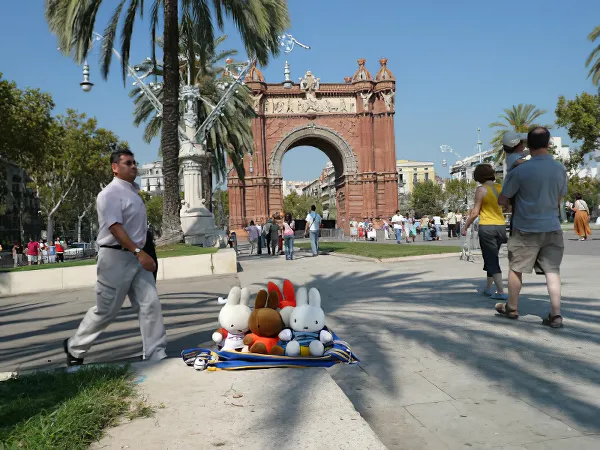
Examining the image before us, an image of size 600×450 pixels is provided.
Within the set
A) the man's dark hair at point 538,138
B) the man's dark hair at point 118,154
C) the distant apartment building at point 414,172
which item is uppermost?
the distant apartment building at point 414,172

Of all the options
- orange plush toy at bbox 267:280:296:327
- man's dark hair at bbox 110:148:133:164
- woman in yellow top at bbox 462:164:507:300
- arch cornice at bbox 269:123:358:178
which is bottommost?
orange plush toy at bbox 267:280:296:327

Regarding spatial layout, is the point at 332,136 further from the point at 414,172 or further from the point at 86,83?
the point at 414,172

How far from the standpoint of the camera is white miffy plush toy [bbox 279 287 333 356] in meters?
3.73

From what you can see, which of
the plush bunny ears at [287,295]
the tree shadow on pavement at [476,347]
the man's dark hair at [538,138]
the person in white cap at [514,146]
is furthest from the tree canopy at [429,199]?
the plush bunny ears at [287,295]

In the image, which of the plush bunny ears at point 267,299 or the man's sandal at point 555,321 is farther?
the man's sandal at point 555,321

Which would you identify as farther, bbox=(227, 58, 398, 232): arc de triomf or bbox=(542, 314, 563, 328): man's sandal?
bbox=(227, 58, 398, 232): arc de triomf

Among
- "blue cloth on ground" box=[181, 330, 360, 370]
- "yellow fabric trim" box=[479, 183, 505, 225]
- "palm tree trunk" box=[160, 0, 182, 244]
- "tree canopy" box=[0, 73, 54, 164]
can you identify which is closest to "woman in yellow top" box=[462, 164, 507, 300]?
"yellow fabric trim" box=[479, 183, 505, 225]

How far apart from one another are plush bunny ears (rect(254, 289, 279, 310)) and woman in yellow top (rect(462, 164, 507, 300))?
3.46 m

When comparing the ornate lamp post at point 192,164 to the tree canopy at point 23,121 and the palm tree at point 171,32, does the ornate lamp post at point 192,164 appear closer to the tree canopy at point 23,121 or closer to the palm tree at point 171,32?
the palm tree at point 171,32

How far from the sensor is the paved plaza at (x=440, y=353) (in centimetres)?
280

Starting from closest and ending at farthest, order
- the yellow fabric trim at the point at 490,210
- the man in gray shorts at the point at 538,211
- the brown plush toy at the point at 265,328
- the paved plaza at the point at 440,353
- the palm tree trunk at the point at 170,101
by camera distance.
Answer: the paved plaza at the point at 440,353, the brown plush toy at the point at 265,328, the man in gray shorts at the point at 538,211, the yellow fabric trim at the point at 490,210, the palm tree trunk at the point at 170,101

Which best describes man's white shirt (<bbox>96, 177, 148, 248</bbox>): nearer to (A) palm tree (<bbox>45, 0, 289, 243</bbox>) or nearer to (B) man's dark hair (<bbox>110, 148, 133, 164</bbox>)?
(B) man's dark hair (<bbox>110, 148, 133, 164</bbox>)

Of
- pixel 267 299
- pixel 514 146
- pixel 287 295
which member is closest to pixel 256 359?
pixel 267 299

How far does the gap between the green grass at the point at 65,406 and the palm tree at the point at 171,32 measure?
1138cm
